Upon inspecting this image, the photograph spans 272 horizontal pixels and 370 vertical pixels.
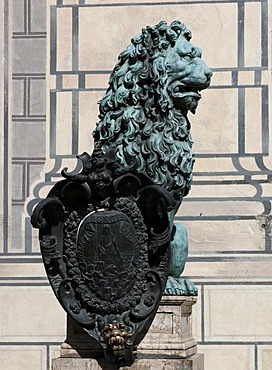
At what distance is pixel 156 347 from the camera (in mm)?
7375

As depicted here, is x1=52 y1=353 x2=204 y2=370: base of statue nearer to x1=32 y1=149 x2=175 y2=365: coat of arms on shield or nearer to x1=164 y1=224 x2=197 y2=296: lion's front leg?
x1=32 y1=149 x2=175 y2=365: coat of arms on shield

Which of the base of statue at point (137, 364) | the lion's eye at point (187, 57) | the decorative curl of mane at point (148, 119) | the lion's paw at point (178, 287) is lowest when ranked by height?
the base of statue at point (137, 364)

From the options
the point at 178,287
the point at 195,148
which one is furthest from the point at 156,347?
the point at 195,148

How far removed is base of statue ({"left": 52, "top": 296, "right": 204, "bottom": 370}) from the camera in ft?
24.1

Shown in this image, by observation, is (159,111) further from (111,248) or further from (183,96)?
(111,248)

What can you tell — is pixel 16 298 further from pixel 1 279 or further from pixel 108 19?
pixel 108 19

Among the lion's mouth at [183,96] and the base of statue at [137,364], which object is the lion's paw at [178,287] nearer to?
the base of statue at [137,364]

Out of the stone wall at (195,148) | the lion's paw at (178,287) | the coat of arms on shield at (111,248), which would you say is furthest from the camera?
the stone wall at (195,148)

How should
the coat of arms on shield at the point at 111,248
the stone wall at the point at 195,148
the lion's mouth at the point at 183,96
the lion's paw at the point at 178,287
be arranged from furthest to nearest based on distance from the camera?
the stone wall at the point at 195,148, the lion's mouth at the point at 183,96, the lion's paw at the point at 178,287, the coat of arms on shield at the point at 111,248

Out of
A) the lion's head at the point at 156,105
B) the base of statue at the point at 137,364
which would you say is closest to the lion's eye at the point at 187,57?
the lion's head at the point at 156,105

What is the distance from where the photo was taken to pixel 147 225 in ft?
24.2

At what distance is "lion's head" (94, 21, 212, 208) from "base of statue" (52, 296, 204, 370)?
2.01 feet

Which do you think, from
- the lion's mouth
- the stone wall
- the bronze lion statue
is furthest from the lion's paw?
the stone wall

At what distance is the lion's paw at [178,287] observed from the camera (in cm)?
746
